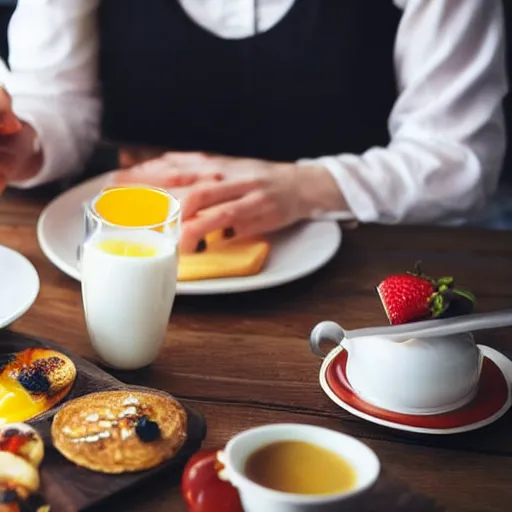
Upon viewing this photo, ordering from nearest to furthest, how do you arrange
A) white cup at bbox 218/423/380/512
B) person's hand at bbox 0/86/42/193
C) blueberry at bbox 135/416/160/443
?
white cup at bbox 218/423/380/512 < blueberry at bbox 135/416/160/443 < person's hand at bbox 0/86/42/193

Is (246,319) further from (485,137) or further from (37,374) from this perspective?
(485,137)

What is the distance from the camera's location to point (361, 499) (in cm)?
61

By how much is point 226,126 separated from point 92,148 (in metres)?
0.20

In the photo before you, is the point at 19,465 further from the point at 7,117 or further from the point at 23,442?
the point at 7,117

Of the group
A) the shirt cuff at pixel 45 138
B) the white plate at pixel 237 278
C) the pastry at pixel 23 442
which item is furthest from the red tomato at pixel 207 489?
the shirt cuff at pixel 45 138

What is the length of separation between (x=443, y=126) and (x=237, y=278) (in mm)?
439

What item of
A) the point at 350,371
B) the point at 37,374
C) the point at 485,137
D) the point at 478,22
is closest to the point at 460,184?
the point at 485,137

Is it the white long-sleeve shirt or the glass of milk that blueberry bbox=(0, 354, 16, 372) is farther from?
the white long-sleeve shirt

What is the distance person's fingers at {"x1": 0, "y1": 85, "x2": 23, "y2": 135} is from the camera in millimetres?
1062

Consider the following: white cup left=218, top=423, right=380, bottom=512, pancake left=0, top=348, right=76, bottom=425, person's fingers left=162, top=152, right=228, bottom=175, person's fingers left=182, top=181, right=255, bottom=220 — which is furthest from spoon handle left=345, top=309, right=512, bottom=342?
person's fingers left=162, top=152, right=228, bottom=175

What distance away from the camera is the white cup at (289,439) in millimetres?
591

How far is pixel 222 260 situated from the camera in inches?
40.0

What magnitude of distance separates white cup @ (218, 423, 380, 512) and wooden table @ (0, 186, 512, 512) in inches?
1.3

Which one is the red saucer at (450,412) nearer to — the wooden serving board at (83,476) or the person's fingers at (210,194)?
the wooden serving board at (83,476)
